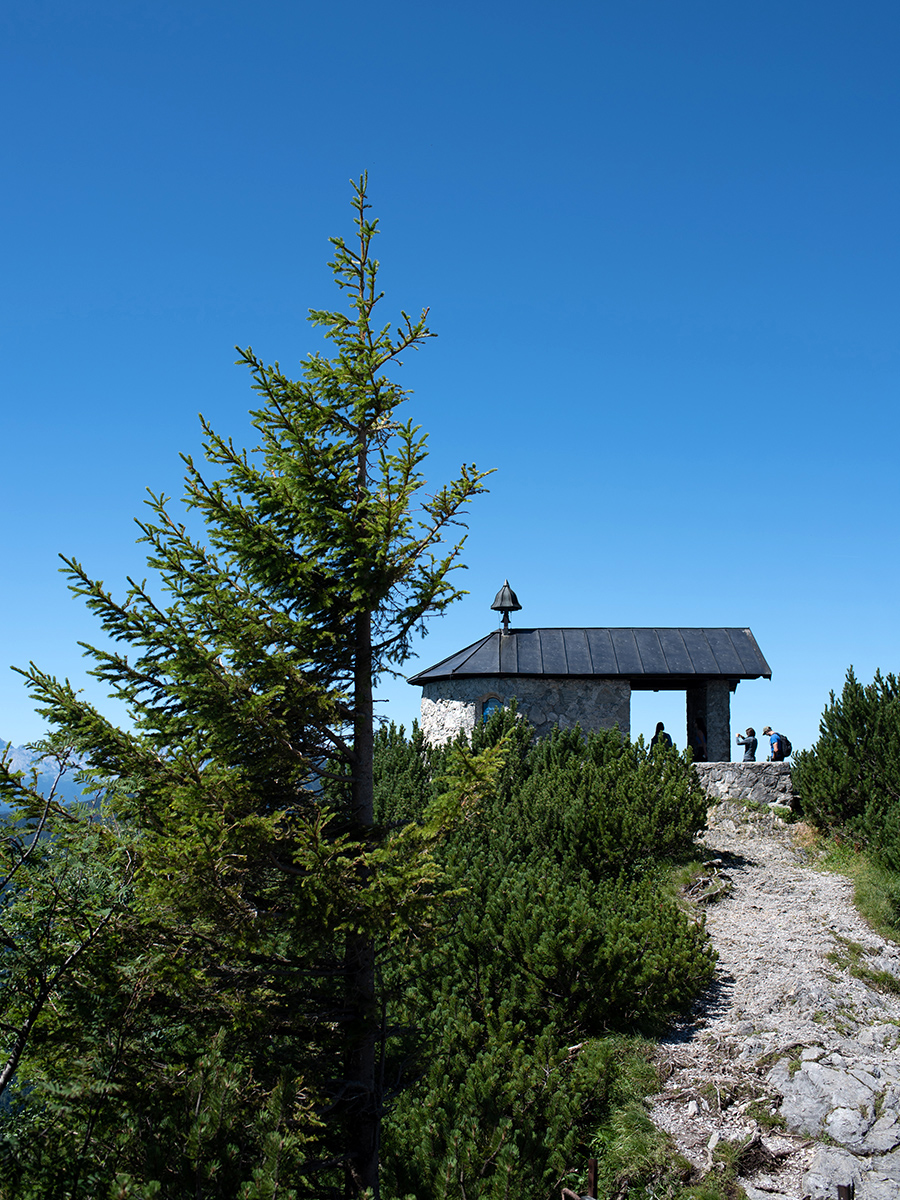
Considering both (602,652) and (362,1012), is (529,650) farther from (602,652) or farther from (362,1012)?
(362,1012)

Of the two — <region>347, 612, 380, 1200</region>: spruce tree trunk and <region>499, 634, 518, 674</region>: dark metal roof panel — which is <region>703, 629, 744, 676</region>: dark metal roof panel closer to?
<region>499, 634, 518, 674</region>: dark metal roof panel

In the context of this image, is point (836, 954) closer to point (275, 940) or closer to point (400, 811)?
point (400, 811)

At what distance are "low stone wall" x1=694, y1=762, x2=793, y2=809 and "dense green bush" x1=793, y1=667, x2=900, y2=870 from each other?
106 centimetres

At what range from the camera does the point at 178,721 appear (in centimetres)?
682

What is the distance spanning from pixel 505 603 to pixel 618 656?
10.9 ft

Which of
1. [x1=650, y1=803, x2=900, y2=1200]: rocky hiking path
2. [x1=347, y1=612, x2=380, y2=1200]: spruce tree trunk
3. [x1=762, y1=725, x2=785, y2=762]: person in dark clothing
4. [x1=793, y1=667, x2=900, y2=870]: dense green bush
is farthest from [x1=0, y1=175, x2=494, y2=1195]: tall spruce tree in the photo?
[x1=762, y1=725, x2=785, y2=762]: person in dark clothing

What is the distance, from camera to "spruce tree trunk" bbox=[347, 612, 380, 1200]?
6.50 metres

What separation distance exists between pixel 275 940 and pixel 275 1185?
2.71 m

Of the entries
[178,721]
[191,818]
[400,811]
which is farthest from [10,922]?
[400,811]

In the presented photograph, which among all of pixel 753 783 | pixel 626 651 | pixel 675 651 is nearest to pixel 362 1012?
pixel 753 783

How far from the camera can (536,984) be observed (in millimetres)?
8758

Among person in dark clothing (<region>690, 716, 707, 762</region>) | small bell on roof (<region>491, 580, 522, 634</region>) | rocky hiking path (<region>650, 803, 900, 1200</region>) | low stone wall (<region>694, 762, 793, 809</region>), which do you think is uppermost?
small bell on roof (<region>491, 580, 522, 634</region>)

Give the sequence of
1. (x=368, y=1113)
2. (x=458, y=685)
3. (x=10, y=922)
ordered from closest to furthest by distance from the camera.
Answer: (x=10, y=922) < (x=368, y=1113) < (x=458, y=685)

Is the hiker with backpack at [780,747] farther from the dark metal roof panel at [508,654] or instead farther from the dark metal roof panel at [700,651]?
the dark metal roof panel at [508,654]
